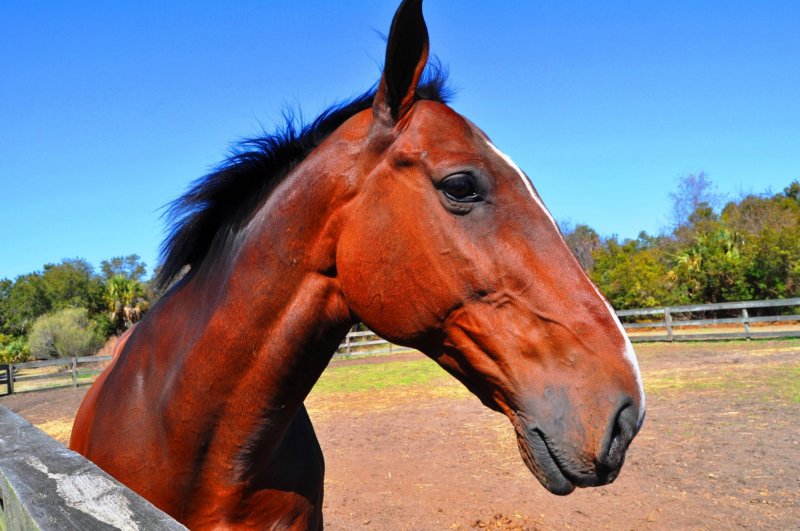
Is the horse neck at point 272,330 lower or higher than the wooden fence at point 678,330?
higher

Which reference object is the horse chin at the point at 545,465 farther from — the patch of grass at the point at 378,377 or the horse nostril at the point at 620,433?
the patch of grass at the point at 378,377

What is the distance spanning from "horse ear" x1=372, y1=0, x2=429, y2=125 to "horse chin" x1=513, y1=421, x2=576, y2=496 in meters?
1.17

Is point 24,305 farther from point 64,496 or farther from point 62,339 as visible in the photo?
point 64,496

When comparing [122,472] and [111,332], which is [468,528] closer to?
[122,472]

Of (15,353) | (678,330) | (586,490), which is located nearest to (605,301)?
(586,490)

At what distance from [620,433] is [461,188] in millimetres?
862

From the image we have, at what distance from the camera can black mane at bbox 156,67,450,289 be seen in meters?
2.26

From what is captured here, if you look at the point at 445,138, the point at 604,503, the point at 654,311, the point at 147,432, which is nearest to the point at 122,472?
the point at 147,432

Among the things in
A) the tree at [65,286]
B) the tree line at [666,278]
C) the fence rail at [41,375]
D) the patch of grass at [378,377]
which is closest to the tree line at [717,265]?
the tree line at [666,278]

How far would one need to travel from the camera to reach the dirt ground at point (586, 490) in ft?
16.1

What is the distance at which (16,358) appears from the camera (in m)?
32.8

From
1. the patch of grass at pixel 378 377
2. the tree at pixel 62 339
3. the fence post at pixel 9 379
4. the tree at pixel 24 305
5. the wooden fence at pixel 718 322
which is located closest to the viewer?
the patch of grass at pixel 378 377

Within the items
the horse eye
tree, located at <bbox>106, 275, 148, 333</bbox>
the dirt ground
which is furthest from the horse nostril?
tree, located at <bbox>106, 275, 148, 333</bbox>

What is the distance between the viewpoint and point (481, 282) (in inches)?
64.6
